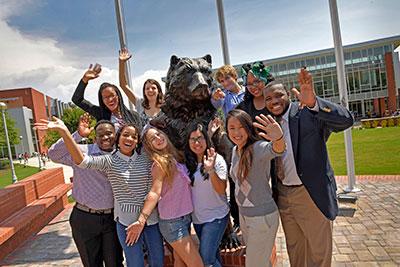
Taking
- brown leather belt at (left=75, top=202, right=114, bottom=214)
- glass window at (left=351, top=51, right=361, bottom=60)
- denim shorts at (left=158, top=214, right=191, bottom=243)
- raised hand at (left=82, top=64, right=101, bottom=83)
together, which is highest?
glass window at (left=351, top=51, right=361, bottom=60)

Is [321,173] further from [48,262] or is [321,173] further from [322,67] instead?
[322,67]

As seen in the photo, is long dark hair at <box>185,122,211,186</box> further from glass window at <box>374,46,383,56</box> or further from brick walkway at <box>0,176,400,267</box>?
glass window at <box>374,46,383,56</box>

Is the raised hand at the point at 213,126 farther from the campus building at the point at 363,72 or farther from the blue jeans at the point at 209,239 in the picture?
the campus building at the point at 363,72

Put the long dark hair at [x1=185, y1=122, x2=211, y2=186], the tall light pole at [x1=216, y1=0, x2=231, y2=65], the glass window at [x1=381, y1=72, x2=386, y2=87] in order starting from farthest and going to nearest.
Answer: the glass window at [x1=381, y1=72, x2=386, y2=87]
the tall light pole at [x1=216, y1=0, x2=231, y2=65]
the long dark hair at [x1=185, y1=122, x2=211, y2=186]

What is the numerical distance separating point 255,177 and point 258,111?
686mm

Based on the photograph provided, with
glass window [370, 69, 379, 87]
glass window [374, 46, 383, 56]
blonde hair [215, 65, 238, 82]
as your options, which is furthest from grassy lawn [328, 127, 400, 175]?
glass window [374, 46, 383, 56]

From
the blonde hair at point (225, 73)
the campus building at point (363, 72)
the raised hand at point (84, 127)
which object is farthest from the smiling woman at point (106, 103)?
the campus building at point (363, 72)

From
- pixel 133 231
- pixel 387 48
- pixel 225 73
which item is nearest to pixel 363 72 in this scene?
pixel 387 48

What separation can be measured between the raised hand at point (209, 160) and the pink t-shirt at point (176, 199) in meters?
0.23

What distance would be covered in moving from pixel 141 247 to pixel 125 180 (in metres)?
0.56

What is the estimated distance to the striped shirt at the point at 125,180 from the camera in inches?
91.3

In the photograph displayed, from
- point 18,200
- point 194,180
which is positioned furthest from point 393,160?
point 18,200

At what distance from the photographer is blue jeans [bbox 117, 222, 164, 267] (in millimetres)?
2336

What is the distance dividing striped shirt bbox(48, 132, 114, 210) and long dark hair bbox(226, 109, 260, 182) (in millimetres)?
1165
